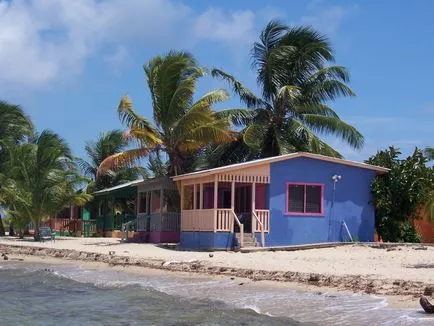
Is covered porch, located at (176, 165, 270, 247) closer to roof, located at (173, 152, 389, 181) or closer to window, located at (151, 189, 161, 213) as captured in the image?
roof, located at (173, 152, 389, 181)

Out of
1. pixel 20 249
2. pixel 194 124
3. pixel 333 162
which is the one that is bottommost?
pixel 20 249

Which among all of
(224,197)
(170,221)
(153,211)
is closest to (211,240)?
(224,197)

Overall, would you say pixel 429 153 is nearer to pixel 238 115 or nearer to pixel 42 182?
pixel 238 115

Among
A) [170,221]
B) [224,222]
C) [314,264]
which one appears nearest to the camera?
[314,264]

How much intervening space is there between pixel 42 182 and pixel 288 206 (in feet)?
41.6

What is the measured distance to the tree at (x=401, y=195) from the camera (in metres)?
23.8

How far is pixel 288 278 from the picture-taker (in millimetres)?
14188

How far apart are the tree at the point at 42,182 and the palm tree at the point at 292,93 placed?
8152 mm

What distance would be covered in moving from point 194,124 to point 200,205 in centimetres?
426

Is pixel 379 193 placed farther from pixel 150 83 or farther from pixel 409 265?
pixel 150 83

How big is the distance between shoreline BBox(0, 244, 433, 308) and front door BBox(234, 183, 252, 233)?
482cm

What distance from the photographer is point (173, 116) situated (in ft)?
88.7

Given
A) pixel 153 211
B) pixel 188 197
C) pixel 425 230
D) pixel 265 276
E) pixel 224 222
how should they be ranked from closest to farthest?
pixel 265 276
pixel 224 222
pixel 188 197
pixel 425 230
pixel 153 211

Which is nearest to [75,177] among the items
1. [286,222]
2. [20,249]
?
[20,249]
